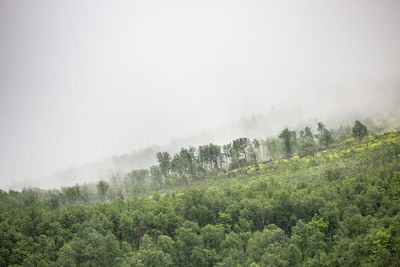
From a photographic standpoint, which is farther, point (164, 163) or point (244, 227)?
point (164, 163)

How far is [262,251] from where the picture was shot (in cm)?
5194

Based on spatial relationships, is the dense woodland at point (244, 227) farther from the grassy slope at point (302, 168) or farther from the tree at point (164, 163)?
the tree at point (164, 163)

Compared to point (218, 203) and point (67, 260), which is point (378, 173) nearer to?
point (218, 203)

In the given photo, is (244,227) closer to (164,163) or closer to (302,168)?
(302,168)

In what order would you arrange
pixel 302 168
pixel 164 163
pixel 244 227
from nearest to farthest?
pixel 244 227
pixel 302 168
pixel 164 163

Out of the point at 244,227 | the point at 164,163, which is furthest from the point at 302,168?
the point at 164,163

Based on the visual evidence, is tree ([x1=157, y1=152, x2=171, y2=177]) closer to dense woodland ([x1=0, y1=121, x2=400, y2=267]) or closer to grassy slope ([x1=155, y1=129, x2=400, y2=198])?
grassy slope ([x1=155, y1=129, x2=400, y2=198])

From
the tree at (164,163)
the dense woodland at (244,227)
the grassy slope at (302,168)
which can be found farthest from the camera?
the tree at (164,163)

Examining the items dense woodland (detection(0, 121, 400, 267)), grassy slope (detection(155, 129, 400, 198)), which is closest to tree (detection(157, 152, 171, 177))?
grassy slope (detection(155, 129, 400, 198))

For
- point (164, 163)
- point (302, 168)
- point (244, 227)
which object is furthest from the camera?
point (164, 163)

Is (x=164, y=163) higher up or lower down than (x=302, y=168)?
higher up

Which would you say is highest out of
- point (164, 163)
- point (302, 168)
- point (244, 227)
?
point (164, 163)

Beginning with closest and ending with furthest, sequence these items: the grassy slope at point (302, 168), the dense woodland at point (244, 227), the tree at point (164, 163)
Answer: the dense woodland at point (244, 227), the grassy slope at point (302, 168), the tree at point (164, 163)

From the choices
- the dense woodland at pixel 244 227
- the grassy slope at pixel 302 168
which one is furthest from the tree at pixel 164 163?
the dense woodland at pixel 244 227
